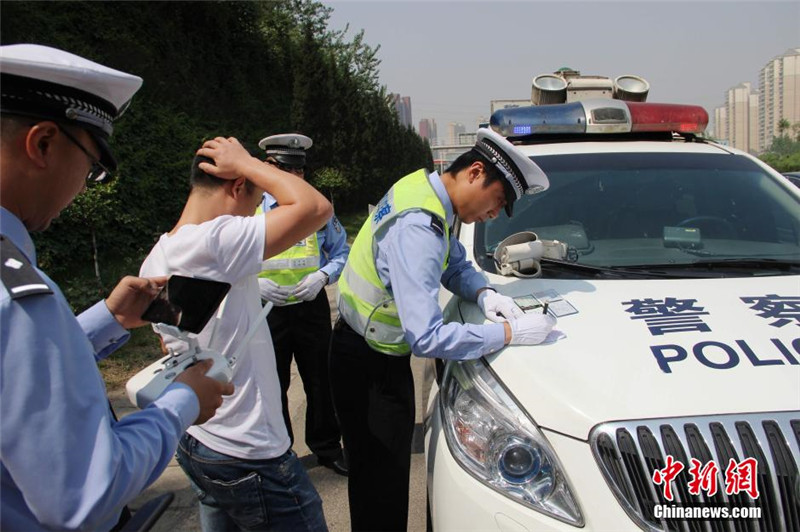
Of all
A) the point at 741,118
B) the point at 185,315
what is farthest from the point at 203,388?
the point at 741,118

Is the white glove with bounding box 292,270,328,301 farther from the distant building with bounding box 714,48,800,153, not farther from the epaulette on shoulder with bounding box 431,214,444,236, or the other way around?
the distant building with bounding box 714,48,800,153

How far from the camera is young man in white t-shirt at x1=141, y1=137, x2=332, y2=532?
1.41 meters

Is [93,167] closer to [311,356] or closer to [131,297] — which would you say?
[131,297]

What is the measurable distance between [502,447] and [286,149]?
2.24 metres

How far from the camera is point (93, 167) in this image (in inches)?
44.9

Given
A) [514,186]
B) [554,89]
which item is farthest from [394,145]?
[514,186]

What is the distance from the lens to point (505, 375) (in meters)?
1.62

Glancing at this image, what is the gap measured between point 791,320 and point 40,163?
6.59ft

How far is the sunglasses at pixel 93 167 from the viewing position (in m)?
0.95

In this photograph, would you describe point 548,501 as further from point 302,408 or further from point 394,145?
point 394,145

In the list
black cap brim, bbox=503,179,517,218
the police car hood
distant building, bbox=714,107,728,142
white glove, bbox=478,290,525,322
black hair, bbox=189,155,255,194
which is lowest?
the police car hood

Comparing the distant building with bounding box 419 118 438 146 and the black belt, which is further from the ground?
the distant building with bounding box 419 118 438 146

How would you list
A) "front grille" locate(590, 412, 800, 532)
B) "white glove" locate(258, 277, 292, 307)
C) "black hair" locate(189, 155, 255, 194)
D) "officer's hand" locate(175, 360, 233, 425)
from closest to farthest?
"officer's hand" locate(175, 360, 233, 425) → "front grille" locate(590, 412, 800, 532) → "black hair" locate(189, 155, 255, 194) → "white glove" locate(258, 277, 292, 307)

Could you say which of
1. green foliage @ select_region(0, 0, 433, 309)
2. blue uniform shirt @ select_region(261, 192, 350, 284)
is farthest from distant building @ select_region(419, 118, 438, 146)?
blue uniform shirt @ select_region(261, 192, 350, 284)
